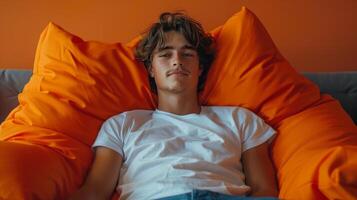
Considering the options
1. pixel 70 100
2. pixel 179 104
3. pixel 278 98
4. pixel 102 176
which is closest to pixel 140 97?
pixel 179 104

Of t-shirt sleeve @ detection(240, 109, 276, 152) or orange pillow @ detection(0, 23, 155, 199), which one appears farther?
t-shirt sleeve @ detection(240, 109, 276, 152)

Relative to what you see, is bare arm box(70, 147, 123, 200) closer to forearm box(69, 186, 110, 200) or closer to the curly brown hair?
forearm box(69, 186, 110, 200)

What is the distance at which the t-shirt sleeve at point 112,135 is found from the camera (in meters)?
1.34

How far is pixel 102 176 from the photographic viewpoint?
1.28 metres

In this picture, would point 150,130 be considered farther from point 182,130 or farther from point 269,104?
point 269,104

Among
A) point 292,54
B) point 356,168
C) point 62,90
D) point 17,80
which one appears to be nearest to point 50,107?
point 62,90

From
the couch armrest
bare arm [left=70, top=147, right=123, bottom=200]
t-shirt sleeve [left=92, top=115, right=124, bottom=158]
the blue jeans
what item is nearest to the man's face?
t-shirt sleeve [left=92, top=115, right=124, bottom=158]

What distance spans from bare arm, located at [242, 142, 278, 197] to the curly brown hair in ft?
1.06

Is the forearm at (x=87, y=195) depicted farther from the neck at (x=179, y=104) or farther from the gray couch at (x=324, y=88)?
the gray couch at (x=324, y=88)

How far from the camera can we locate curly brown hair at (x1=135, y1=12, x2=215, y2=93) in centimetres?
152

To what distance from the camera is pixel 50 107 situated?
54.2 inches

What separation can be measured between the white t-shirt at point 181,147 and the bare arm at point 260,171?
0.02 meters

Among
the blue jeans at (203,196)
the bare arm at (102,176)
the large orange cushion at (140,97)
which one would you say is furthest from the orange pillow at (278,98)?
the bare arm at (102,176)

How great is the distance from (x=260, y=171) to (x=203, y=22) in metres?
0.82
